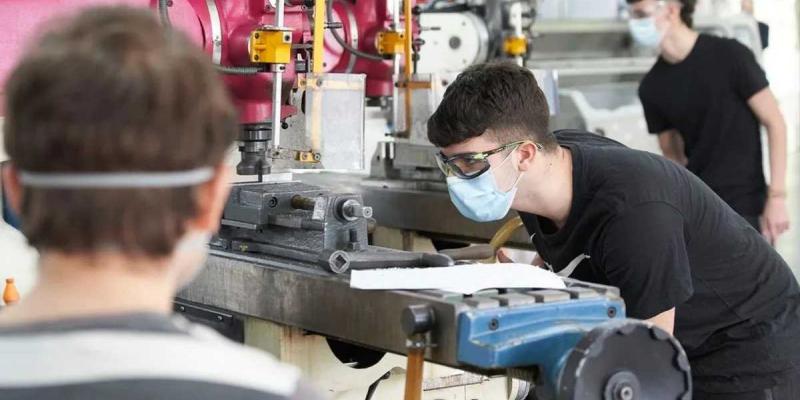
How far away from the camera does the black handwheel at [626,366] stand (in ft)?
4.94

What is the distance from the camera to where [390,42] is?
2.79 metres

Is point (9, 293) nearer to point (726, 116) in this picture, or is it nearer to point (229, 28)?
point (229, 28)

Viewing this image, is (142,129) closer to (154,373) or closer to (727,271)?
(154,373)

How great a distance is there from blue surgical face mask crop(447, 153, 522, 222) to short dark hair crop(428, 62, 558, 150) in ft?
0.20

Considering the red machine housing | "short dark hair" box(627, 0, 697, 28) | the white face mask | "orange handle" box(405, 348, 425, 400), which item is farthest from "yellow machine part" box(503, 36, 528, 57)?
the white face mask

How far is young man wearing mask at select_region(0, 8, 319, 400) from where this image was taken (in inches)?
31.4

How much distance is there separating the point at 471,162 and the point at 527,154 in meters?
0.10

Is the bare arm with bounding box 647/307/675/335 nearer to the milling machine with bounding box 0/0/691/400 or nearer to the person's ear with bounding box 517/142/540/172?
the milling machine with bounding box 0/0/691/400

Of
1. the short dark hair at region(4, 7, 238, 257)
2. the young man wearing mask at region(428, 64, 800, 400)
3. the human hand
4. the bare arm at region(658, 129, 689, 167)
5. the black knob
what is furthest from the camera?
the bare arm at region(658, 129, 689, 167)

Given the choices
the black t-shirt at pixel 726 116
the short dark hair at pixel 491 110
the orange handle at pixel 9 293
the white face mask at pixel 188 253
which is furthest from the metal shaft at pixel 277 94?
the black t-shirt at pixel 726 116

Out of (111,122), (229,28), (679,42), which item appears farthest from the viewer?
(679,42)

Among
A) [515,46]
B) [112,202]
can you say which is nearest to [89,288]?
[112,202]

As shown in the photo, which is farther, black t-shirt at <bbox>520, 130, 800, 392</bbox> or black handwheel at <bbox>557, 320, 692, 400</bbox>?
black t-shirt at <bbox>520, 130, 800, 392</bbox>

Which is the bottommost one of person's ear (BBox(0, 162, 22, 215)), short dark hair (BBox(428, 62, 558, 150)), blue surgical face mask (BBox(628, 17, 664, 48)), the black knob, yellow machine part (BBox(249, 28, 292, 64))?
the black knob
